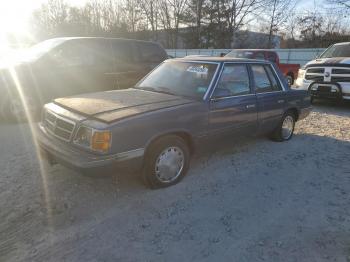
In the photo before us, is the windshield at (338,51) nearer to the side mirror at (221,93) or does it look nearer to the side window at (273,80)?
the side window at (273,80)

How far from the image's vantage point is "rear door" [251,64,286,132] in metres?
5.01

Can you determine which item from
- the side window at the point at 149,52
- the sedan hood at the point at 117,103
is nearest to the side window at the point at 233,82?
the sedan hood at the point at 117,103

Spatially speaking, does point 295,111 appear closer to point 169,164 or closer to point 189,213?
point 169,164

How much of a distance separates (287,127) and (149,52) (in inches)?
175

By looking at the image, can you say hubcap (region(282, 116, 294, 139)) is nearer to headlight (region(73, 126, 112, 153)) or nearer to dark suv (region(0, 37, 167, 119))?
headlight (region(73, 126, 112, 153))

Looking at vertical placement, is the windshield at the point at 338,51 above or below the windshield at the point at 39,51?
below

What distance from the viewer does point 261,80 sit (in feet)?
16.8

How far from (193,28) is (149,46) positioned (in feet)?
103

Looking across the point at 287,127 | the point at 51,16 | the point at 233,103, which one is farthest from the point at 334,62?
the point at 51,16

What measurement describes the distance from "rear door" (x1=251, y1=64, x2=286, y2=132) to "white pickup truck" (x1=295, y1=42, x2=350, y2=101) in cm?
400

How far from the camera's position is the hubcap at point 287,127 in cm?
586

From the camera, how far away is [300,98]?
5.98m

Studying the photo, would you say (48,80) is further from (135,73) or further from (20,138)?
(135,73)

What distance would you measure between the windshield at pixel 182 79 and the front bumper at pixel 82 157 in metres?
1.29
